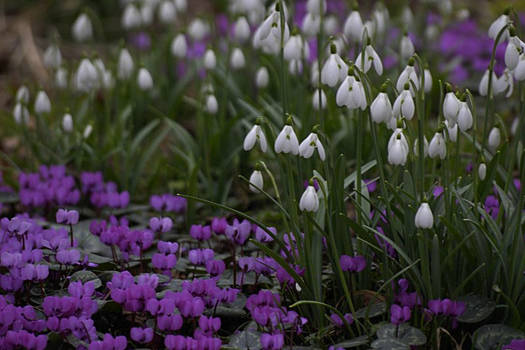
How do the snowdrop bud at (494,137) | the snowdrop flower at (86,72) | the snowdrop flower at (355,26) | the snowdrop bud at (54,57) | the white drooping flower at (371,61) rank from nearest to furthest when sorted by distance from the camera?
1. the white drooping flower at (371,61)
2. the snowdrop bud at (494,137)
3. the snowdrop flower at (355,26)
4. the snowdrop flower at (86,72)
5. the snowdrop bud at (54,57)

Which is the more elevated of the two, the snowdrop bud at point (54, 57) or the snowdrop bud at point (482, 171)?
the snowdrop bud at point (54, 57)

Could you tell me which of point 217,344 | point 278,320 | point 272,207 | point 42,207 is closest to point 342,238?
point 278,320

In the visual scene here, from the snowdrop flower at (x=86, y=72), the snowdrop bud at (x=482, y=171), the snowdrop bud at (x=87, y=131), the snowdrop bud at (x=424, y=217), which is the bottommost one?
the snowdrop bud at (x=424, y=217)

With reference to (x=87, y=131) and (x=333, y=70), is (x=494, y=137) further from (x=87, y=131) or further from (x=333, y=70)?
(x=87, y=131)

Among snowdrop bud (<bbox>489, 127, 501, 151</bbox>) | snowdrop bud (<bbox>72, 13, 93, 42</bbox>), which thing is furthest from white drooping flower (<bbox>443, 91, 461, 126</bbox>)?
snowdrop bud (<bbox>72, 13, 93, 42</bbox>)

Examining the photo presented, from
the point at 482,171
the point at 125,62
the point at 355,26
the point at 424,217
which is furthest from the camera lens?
the point at 125,62

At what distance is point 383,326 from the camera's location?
6.70 feet

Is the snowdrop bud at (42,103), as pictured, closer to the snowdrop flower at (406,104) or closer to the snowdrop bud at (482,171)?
the snowdrop flower at (406,104)

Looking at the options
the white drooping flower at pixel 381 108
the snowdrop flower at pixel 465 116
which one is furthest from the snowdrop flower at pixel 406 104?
the snowdrop flower at pixel 465 116

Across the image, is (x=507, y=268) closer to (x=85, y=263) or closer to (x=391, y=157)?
(x=391, y=157)

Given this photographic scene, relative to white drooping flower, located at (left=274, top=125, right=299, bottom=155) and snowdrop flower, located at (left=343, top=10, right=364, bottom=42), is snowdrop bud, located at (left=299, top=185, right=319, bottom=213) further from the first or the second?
snowdrop flower, located at (left=343, top=10, right=364, bottom=42)

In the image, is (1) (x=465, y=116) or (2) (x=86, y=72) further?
(2) (x=86, y=72)

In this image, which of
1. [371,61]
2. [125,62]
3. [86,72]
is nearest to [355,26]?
[371,61]

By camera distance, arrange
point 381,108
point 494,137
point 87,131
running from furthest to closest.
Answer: point 87,131, point 494,137, point 381,108
